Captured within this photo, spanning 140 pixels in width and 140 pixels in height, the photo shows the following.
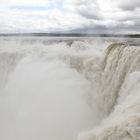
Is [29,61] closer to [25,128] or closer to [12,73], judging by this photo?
[12,73]

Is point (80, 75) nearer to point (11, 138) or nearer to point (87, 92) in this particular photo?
point (87, 92)

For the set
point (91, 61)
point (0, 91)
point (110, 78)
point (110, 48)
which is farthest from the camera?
point (0, 91)

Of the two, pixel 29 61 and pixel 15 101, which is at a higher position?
pixel 29 61

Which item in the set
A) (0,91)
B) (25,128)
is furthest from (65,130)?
(0,91)

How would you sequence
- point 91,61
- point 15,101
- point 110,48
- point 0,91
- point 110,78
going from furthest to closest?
point 0,91, point 15,101, point 91,61, point 110,48, point 110,78

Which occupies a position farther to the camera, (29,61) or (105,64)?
(29,61)

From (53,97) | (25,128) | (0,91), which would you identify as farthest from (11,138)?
(0,91)

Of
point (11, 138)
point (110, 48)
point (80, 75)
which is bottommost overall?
point (11, 138)
